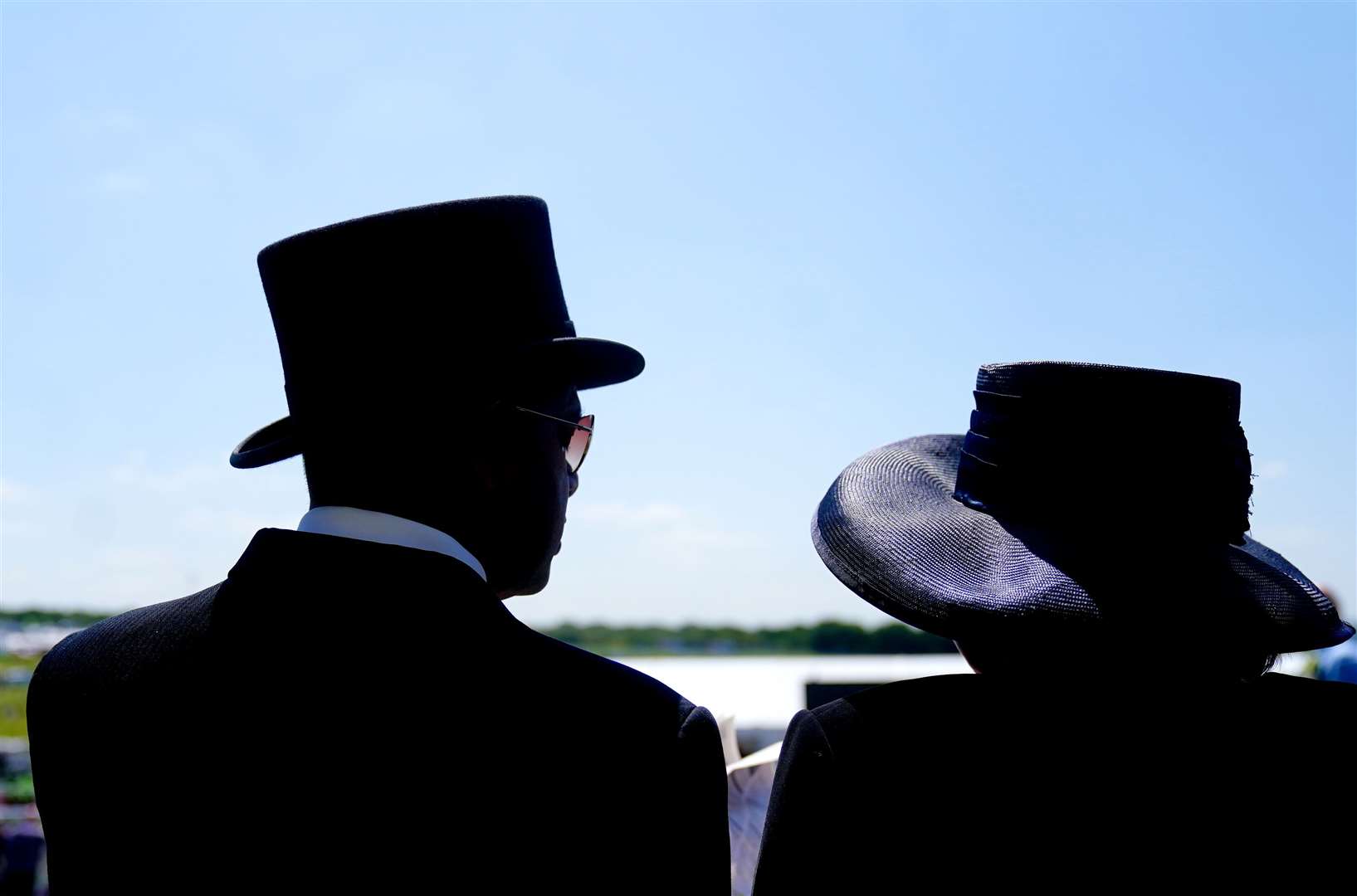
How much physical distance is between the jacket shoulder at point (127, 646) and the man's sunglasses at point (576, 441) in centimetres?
71

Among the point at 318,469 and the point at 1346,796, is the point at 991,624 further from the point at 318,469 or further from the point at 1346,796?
the point at 318,469

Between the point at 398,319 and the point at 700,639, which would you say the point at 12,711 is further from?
the point at 700,639

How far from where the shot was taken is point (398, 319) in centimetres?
222

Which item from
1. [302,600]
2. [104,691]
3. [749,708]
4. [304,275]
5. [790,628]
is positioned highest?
[304,275]

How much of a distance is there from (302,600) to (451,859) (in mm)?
510

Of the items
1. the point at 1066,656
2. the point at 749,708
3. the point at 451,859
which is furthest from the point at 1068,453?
the point at 749,708

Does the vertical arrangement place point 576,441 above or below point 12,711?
above

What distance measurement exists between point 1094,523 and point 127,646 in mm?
1819

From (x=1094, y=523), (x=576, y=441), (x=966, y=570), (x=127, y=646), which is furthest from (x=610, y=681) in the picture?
(x=1094, y=523)

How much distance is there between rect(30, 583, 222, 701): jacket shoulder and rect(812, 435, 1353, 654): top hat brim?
1221 millimetres

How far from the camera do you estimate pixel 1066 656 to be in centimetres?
212

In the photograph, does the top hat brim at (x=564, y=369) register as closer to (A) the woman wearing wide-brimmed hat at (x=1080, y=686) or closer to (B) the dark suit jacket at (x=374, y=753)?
(B) the dark suit jacket at (x=374, y=753)

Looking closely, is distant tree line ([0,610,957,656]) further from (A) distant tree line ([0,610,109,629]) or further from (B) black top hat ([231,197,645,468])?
(B) black top hat ([231,197,645,468])

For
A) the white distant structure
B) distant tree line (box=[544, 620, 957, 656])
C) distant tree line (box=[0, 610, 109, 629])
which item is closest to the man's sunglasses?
distant tree line (box=[544, 620, 957, 656])
